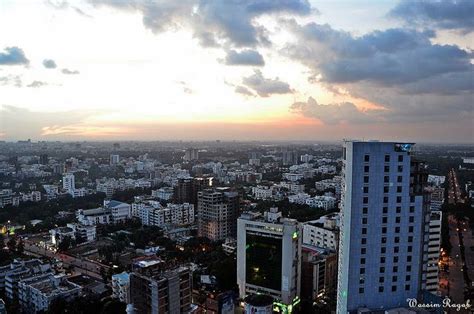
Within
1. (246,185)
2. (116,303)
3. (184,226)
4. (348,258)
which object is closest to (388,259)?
(348,258)

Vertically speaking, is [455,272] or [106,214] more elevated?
[106,214]

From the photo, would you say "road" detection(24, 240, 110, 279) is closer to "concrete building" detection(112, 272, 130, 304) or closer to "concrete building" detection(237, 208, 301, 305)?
"concrete building" detection(112, 272, 130, 304)

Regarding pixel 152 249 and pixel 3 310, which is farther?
pixel 152 249

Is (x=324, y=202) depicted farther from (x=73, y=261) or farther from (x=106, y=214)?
(x=73, y=261)

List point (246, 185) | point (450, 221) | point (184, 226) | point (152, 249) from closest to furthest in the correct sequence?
point (152, 249)
point (184, 226)
point (450, 221)
point (246, 185)

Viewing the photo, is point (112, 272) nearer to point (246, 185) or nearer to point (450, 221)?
point (450, 221)

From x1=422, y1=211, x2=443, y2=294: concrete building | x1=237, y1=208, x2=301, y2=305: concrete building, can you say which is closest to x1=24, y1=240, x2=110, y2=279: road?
x1=237, y1=208, x2=301, y2=305: concrete building

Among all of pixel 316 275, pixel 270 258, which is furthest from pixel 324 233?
pixel 270 258
